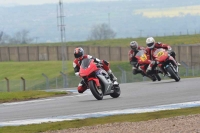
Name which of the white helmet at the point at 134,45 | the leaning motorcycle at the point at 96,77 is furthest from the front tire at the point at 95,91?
the white helmet at the point at 134,45

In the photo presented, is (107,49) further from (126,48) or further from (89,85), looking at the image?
(89,85)

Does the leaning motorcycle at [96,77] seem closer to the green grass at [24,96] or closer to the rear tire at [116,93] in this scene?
the rear tire at [116,93]

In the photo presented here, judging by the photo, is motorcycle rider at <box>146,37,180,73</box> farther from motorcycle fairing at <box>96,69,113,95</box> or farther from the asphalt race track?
motorcycle fairing at <box>96,69,113,95</box>

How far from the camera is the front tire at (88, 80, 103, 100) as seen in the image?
19.6 m

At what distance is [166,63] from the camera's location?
26.7 meters

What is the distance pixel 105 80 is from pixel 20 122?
4919mm

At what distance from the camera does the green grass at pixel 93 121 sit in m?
14.0

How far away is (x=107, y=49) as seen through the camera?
7888cm

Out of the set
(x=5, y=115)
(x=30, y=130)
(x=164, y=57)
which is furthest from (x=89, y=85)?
(x=164, y=57)

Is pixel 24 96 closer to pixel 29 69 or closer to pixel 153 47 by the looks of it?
pixel 153 47

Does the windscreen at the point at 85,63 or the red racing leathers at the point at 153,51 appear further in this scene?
the red racing leathers at the point at 153,51

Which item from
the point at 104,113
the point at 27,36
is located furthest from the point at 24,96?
the point at 27,36

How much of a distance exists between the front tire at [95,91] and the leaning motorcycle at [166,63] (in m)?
6.56

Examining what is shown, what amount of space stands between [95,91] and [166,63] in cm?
737
